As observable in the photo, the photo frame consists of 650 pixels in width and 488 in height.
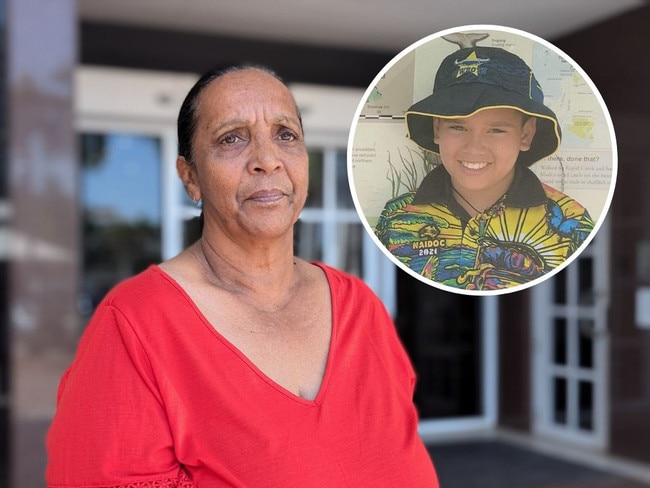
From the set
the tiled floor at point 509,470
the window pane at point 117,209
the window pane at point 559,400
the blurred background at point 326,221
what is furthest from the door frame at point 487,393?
the window pane at point 117,209

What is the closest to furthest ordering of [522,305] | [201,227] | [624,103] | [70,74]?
[201,227], [70,74], [624,103], [522,305]

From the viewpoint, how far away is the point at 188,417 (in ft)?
3.26

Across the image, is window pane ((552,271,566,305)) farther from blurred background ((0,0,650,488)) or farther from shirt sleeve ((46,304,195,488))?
shirt sleeve ((46,304,195,488))

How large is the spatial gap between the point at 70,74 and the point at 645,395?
4232mm

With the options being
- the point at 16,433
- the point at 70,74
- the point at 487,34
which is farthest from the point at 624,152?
the point at 487,34

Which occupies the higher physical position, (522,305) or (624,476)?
(522,305)

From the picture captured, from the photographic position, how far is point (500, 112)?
115cm

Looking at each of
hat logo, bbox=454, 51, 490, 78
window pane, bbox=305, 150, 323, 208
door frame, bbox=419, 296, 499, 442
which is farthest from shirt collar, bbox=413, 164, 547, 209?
door frame, bbox=419, 296, 499, 442

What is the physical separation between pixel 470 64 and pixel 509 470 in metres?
5.19

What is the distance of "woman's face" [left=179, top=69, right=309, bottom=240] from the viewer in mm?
1094

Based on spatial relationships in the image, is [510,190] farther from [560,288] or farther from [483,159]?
[560,288]

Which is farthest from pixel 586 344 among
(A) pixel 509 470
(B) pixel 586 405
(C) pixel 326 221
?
(C) pixel 326 221

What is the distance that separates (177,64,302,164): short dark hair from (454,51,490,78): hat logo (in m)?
0.26

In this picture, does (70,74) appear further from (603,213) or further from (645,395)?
(645,395)
